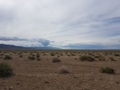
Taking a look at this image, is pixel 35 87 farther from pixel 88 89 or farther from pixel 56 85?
pixel 88 89

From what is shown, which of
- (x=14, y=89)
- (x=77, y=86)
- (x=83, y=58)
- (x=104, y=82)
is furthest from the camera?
(x=83, y=58)

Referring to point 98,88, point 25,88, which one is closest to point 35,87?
point 25,88

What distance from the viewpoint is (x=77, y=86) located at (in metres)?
12.9

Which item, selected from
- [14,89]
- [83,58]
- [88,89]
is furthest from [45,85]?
[83,58]

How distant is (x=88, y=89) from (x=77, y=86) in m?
0.98

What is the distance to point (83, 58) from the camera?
109 ft

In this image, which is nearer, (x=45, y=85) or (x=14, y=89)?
(x=14, y=89)

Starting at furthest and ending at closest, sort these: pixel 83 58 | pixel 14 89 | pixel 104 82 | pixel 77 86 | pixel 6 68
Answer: pixel 83 58
pixel 6 68
pixel 104 82
pixel 77 86
pixel 14 89

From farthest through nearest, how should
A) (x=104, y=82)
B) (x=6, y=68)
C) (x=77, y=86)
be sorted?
(x=6, y=68)
(x=104, y=82)
(x=77, y=86)

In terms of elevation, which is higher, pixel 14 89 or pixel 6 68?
pixel 6 68

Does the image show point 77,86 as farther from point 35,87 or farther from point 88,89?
point 35,87

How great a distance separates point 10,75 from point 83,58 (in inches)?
757

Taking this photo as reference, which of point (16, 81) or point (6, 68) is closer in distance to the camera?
point (16, 81)

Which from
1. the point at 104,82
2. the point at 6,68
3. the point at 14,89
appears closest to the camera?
the point at 14,89
